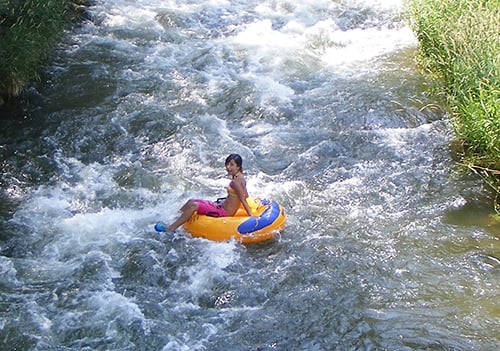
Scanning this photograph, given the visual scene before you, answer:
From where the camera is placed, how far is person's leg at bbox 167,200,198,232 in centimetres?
639

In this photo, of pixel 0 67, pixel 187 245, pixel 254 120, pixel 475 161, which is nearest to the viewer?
pixel 187 245

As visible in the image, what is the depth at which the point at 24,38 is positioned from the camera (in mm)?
8352

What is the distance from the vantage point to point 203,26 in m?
11.4

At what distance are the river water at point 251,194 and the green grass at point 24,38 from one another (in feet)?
1.04

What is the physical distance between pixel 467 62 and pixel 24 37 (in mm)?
5637

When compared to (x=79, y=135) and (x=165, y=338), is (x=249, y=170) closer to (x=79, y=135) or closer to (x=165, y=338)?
(x=79, y=135)

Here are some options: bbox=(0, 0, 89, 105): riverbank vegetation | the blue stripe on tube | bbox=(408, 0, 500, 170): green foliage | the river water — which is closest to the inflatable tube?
the blue stripe on tube

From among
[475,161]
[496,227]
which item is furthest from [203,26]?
[496,227]

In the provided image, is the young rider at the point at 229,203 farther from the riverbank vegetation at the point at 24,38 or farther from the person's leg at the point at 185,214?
the riverbank vegetation at the point at 24,38

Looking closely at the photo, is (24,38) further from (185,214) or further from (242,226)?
(242,226)

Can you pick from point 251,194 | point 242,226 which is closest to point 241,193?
point 242,226

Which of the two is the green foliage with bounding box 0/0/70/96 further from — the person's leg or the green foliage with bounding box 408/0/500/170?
the green foliage with bounding box 408/0/500/170

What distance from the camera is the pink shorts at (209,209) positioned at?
21.2ft

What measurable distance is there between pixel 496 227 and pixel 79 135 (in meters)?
4.99
